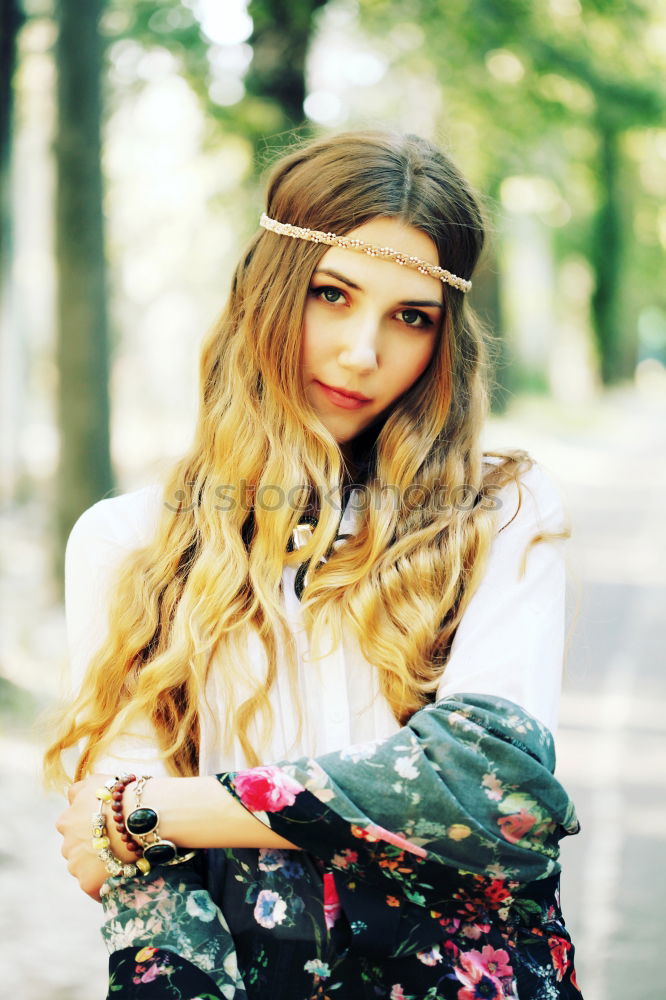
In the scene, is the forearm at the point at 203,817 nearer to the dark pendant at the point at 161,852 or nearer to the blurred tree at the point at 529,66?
the dark pendant at the point at 161,852

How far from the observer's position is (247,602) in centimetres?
211

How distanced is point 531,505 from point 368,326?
1.56 feet

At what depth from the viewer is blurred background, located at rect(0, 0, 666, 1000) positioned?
4129mm

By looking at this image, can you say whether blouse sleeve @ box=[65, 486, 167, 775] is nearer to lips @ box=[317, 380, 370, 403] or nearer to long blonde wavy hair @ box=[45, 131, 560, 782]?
long blonde wavy hair @ box=[45, 131, 560, 782]

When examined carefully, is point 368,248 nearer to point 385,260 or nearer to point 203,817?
point 385,260

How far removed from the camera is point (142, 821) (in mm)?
1789

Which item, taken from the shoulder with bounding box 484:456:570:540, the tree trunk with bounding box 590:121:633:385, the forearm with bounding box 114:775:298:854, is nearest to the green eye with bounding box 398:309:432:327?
the shoulder with bounding box 484:456:570:540

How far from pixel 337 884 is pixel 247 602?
0.57 meters

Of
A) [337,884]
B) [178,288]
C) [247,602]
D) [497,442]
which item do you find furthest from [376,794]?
[178,288]

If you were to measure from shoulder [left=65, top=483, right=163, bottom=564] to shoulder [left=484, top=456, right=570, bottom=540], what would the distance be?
72 cm

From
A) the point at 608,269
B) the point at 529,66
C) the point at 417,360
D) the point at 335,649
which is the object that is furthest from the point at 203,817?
the point at 608,269

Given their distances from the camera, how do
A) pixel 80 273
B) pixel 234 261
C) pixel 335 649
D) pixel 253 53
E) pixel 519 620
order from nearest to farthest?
1. pixel 519 620
2. pixel 335 649
3. pixel 234 261
4. pixel 80 273
5. pixel 253 53

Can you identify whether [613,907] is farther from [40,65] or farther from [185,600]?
[40,65]

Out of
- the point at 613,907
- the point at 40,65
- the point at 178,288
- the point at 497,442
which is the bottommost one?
the point at 613,907
